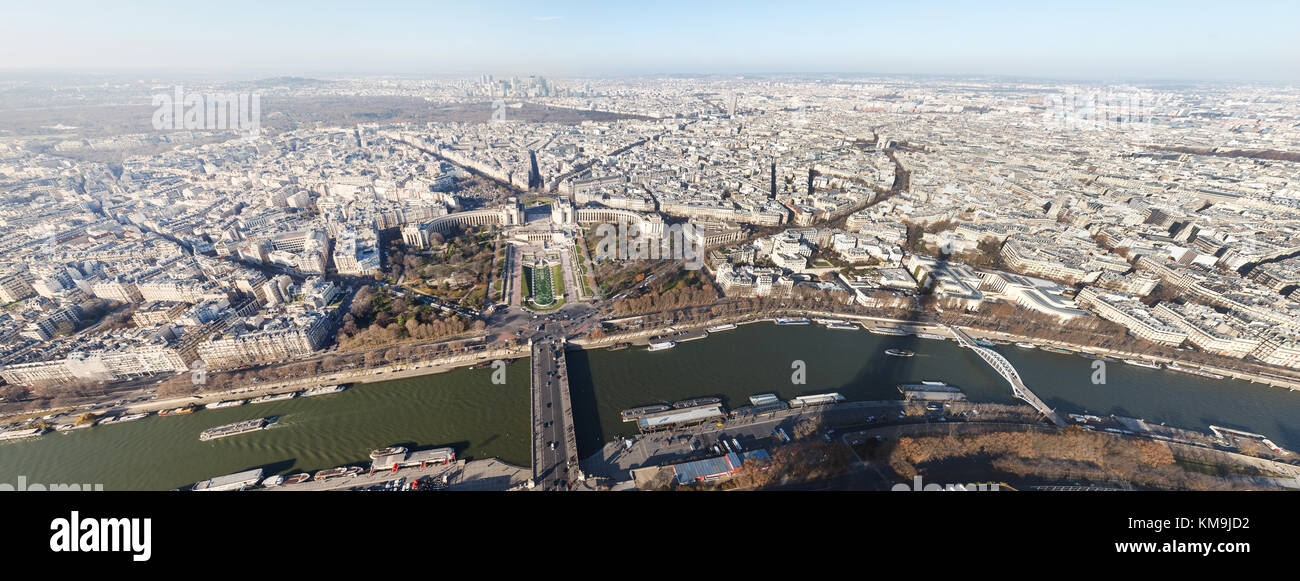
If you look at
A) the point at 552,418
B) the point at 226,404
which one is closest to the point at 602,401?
the point at 552,418

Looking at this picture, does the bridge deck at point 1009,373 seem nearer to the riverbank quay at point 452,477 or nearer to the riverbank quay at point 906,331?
the riverbank quay at point 906,331

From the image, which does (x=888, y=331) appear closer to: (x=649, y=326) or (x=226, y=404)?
(x=649, y=326)

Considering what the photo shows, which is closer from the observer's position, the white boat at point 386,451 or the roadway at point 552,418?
the roadway at point 552,418

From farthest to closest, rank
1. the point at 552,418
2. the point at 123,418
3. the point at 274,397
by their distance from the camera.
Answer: the point at 274,397, the point at 552,418, the point at 123,418

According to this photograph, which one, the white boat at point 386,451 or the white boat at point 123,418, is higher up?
the white boat at point 123,418

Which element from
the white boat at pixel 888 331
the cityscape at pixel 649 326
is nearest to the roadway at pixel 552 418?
the cityscape at pixel 649 326

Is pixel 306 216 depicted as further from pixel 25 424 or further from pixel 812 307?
pixel 812 307
